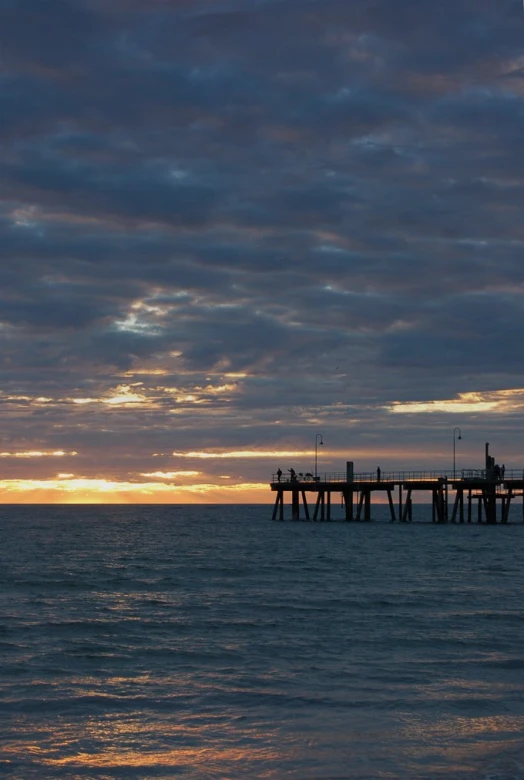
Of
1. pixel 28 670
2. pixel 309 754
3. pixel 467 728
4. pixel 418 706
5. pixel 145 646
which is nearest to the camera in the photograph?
pixel 309 754

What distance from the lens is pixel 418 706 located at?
18.4 metres

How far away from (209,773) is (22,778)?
2.86 m

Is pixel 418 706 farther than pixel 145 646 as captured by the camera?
No

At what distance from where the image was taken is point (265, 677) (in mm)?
21234

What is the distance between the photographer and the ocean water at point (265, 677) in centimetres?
1509

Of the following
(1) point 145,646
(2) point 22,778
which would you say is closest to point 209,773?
(2) point 22,778

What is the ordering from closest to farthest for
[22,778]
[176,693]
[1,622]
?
[22,778]
[176,693]
[1,622]

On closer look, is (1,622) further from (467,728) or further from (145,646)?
(467,728)

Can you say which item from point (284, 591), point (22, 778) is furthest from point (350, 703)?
point (284, 591)

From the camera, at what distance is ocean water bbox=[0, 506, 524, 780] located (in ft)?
49.5

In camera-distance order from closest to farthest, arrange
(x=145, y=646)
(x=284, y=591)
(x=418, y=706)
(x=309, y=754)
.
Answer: (x=309, y=754), (x=418, y=706), (x=145, y=646), (x=284, y=591)

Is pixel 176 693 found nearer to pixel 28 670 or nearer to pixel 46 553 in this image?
pixel 28 670

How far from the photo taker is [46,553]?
226 ft

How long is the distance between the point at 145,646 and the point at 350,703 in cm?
877
